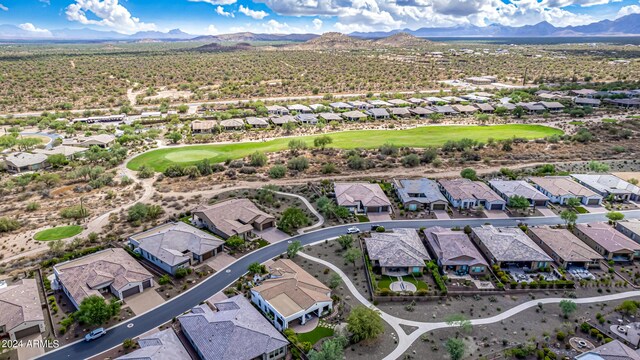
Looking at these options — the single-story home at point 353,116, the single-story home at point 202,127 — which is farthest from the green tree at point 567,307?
the single-story home at point 202,127

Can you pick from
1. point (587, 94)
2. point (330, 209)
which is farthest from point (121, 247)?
point (587, 94)

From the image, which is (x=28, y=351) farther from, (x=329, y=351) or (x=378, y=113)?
(x=378, y=113)

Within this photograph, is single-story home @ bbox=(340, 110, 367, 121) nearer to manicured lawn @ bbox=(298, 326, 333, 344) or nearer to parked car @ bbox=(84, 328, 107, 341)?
manicured lawn @ bbox=(298, 326, 333, 344)

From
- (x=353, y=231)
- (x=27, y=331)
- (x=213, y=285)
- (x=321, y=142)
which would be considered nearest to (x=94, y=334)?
(x=27, y=331)

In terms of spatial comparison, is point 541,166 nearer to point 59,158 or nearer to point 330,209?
point 330,209

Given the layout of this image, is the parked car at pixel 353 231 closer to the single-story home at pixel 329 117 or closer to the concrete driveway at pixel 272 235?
the concrete driveway at pixel 272 235

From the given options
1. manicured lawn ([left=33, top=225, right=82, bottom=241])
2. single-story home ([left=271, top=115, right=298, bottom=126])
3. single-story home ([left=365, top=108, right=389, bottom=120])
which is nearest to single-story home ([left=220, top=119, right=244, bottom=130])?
single-story home ([left=271, top=115, right=298, bottom=126])

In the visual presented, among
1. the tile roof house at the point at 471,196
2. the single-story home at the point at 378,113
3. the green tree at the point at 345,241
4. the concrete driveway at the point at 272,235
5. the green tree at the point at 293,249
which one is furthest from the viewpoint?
the single-story home at the point at 378,113
